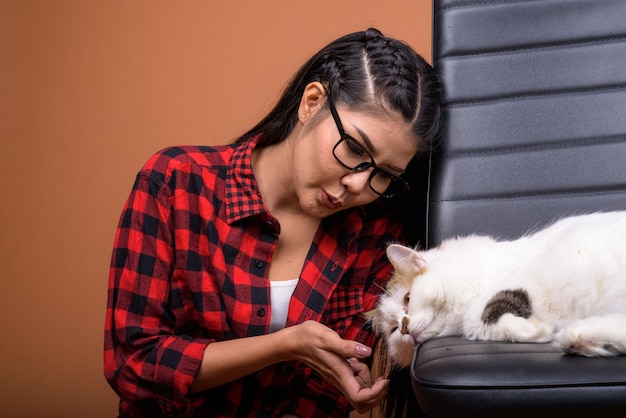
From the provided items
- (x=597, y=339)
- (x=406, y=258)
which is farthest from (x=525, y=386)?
(x=406, y=258)

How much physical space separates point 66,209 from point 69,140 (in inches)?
8.4

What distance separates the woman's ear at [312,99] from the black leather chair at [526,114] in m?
0.33

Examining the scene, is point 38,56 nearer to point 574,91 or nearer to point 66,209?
point 66,209

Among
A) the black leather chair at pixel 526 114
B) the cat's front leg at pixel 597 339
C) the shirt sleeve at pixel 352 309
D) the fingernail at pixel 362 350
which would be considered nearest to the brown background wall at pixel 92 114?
the black leather chair at pixel 526 114

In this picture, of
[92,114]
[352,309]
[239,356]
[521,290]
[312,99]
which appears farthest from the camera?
[92,114]

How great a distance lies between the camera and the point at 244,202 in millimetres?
1477

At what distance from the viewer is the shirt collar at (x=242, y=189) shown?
147 cm

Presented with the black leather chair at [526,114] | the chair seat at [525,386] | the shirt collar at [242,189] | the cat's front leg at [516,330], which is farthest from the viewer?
the black leather chair at [526,114]

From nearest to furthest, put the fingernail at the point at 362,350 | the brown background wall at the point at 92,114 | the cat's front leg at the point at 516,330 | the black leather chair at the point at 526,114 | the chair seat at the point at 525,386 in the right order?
the chair seat at the point at 525,386
the cat's front leg at the point at 516,330
the fingernail at the point at 362,350
the black leather chair at the point at 526,114
the brown background wall at the point at 92,114

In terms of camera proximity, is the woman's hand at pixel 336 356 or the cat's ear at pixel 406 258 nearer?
the woman's hand at pixel 336 356

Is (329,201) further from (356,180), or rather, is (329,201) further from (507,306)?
(507,306)

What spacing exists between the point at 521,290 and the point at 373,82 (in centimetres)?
47

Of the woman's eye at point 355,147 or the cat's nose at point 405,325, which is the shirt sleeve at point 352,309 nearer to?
the cat's nose at point 405,325

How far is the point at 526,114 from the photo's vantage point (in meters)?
1.64
